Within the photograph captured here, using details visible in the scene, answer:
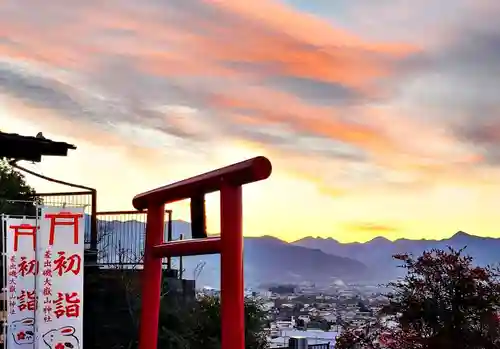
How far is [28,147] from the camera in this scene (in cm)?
482

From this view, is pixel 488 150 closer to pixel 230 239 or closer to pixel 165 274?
pixel 165 274

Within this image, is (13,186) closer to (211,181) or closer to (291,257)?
(291,257)

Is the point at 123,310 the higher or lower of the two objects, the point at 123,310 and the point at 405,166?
the lower

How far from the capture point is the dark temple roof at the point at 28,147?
4.70 meters

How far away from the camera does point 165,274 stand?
31.8 ft

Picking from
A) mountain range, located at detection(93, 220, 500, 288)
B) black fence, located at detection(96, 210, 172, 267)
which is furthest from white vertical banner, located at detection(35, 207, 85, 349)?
black fence, located at detection(96, 210, 172, 267)

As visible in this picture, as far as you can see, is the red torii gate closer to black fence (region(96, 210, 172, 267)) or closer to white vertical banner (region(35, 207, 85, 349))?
white vertical banner (region(35, 207, 85, 349))

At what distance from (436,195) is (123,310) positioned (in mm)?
4488

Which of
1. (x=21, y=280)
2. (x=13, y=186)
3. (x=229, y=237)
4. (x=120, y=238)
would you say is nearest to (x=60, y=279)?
(x=21, y=280)

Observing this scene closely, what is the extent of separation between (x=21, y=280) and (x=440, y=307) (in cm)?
421

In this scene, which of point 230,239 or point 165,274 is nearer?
point 230,239

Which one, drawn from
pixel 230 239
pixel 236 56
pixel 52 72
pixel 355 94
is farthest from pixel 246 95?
pixel 230 239

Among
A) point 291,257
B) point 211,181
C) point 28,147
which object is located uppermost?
point 28,147

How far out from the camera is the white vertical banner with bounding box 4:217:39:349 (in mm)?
6867
